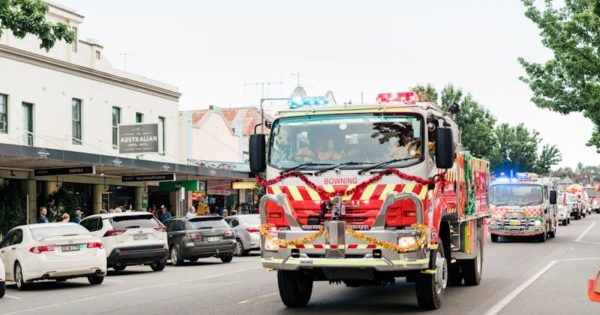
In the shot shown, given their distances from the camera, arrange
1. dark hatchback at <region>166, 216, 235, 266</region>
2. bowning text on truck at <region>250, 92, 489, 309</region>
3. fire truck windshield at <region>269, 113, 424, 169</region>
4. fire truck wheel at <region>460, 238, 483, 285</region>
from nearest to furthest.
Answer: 1. bowning text on truck at <region>250, 92, 489, 309</region>
2. fire truck windshield at <region>269, 113, 424, 169</region>
3. fire truck wheel at <region>460, 238, 483, 285</region>
4. dark hatchback at <region>166, 216, 235, 266</region>

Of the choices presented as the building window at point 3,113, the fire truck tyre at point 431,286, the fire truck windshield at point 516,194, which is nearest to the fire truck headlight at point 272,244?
the fire truck tyre at point 431,286

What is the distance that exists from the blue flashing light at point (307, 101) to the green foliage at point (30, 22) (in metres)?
4.59

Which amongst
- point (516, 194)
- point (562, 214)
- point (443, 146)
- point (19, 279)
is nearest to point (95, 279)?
point (19, 279)

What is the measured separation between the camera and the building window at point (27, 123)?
103 feet

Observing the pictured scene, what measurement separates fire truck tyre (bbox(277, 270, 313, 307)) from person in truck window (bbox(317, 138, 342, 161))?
71.5 inches

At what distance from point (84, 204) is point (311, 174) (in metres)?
25.2

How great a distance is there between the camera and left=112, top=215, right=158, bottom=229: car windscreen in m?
22.2

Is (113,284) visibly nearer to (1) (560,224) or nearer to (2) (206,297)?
(2) (206,297)

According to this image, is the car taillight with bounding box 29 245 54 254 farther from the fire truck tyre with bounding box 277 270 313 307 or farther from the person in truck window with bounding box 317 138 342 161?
the person in truck window with bounding box 317 138 342 161

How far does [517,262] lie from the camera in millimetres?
22078

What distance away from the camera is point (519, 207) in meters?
31.6

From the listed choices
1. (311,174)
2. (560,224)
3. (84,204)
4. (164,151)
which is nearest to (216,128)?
(164,151)

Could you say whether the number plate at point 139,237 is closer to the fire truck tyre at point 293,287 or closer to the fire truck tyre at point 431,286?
the fire truck tyre at point 293,287

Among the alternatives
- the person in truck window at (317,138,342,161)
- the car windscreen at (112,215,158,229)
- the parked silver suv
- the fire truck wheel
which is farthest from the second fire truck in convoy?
the person in truck window at (317,138,342,161)
